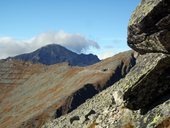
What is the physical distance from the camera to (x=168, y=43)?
2388 cm

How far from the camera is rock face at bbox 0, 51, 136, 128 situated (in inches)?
3964

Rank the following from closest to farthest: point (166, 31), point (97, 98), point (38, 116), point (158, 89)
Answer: point (166, 31), point (158, 89), point (97, 98), point (38, 116)

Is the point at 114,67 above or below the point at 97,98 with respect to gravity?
above

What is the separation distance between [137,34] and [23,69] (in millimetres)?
130491

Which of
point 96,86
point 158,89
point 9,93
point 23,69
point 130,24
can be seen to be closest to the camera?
point 130,24

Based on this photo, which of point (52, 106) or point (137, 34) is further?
point (52, 106)

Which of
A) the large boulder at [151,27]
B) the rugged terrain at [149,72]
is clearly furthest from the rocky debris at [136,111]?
the large boulder at [151,27]

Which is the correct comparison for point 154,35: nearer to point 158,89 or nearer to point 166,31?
point 166,31

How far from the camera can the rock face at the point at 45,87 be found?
100688 mm

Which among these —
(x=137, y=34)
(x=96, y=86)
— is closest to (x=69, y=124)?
(x=137, y=34)

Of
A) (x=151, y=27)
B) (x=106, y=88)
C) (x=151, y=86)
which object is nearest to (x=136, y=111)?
(x=151, y=86)

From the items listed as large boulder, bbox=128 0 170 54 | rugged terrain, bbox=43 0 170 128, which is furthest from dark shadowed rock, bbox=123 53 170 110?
large boulder, bbox=128 0 170 54

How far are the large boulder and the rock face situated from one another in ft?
238

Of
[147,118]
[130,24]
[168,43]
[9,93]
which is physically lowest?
[147,118]
